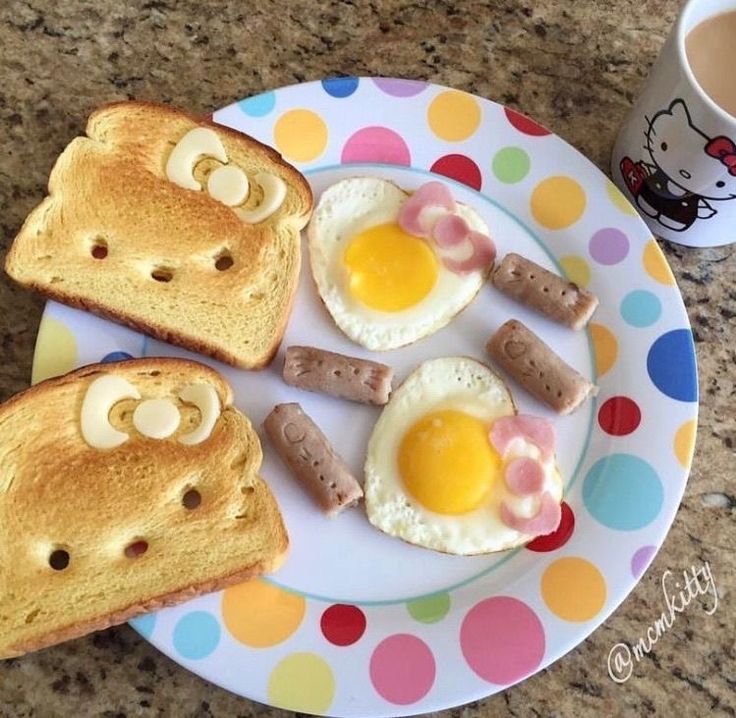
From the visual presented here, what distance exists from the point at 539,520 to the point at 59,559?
0.85 metres

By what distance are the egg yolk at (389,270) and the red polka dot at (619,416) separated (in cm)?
41

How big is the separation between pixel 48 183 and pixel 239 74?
1.66ft

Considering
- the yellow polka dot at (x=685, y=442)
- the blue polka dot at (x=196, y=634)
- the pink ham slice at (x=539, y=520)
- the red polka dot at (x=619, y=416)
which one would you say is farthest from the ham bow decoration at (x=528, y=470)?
the blue polka dot at (x=196, y=634)

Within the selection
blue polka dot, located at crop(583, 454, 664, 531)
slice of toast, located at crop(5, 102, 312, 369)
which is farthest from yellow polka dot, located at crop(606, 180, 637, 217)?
slice of toast, located at crop(5, 102, 312, 369)

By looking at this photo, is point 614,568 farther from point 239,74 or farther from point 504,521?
point 239,74

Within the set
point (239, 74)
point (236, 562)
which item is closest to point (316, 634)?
point (236, 562)

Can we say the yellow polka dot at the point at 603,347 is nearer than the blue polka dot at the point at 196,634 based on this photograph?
No

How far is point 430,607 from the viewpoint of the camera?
4.80ft

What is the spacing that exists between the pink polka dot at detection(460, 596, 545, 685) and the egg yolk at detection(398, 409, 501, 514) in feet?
0.58

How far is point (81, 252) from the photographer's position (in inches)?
65.3

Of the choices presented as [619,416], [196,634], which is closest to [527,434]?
[619,416]

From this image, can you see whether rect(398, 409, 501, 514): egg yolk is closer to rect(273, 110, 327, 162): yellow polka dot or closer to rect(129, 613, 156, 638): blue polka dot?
rect(129, 613, 156, 638): blue polka dot

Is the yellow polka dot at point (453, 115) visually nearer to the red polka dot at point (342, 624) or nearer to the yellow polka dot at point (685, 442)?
the yellow polka dot at point (685, 442)

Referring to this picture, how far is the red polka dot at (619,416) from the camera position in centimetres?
156
